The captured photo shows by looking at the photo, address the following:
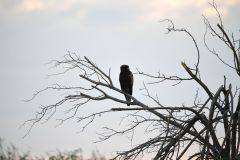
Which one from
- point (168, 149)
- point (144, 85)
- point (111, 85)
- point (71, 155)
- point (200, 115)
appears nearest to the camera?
point (168, 149)

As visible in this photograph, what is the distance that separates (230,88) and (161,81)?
1.06 metres

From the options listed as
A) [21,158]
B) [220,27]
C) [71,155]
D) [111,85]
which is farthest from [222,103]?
[21,158]

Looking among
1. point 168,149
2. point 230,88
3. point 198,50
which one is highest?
point 198,50

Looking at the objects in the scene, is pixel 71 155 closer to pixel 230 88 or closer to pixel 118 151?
pixel 118 151

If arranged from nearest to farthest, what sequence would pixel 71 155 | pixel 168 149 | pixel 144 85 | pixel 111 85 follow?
pixel 168 149, pixel 111 85, pixel 144 85, pixel 71 155

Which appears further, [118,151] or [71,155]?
[71,155]

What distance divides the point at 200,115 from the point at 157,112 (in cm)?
70

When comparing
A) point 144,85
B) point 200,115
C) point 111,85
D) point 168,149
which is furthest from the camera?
point 144,85

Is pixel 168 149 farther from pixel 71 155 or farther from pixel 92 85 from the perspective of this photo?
pixel 71 155

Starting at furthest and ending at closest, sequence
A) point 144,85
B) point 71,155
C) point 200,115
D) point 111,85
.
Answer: point 71,155 < point 144,85 < point 111,85 < point 200,115

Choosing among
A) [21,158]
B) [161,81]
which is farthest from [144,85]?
[21,158]

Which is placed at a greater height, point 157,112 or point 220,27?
point 220,27

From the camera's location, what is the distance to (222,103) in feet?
21.1

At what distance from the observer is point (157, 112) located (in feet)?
21.7
